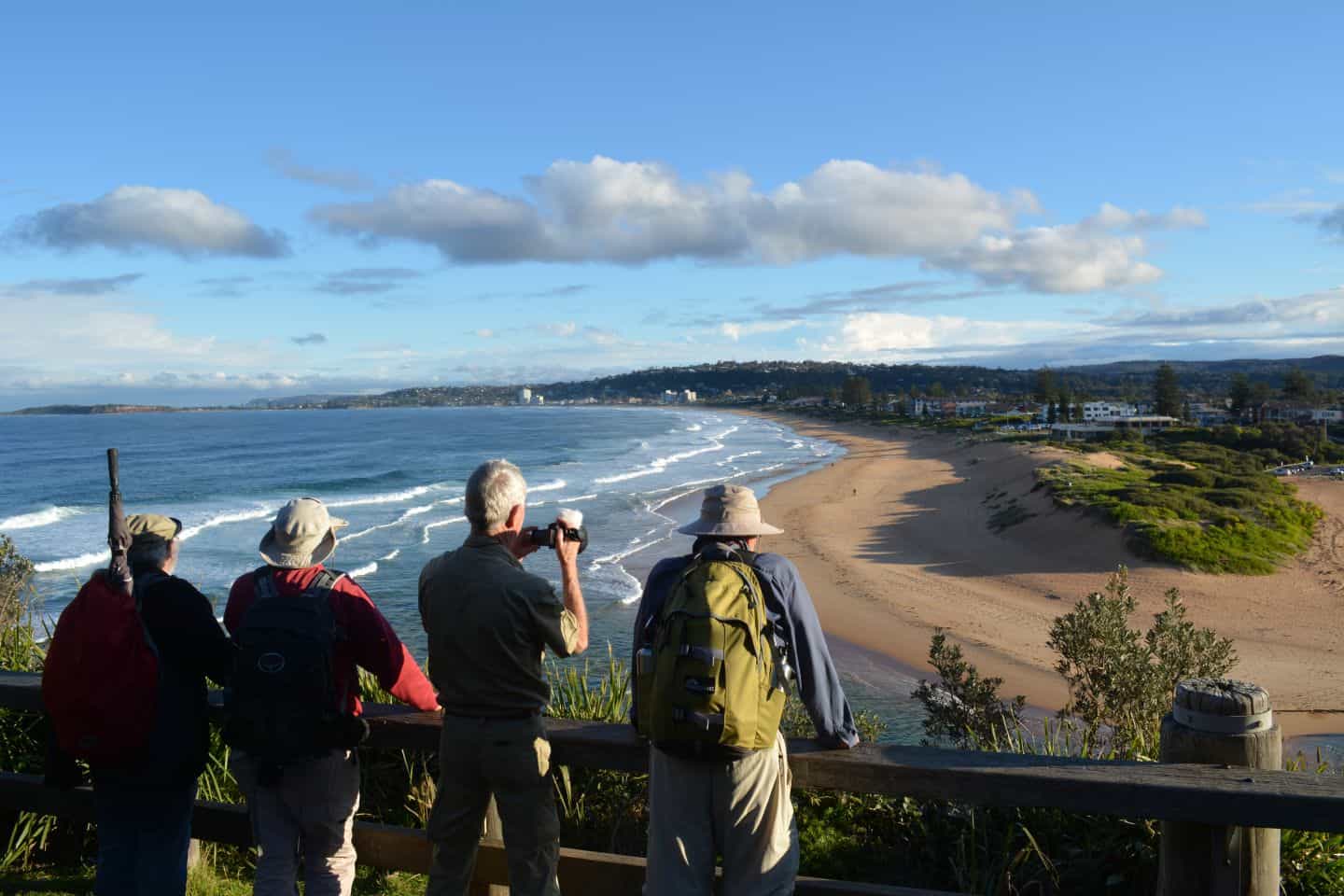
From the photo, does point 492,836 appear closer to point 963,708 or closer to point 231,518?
point 963,708

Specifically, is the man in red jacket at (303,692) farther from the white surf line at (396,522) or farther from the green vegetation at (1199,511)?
the white surf line at (396,522)

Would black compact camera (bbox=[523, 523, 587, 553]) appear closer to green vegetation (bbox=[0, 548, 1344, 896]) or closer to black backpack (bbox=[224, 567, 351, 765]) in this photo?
black backpack (bbox=[224, 567, 351, 765])

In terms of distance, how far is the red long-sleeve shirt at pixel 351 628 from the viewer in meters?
2.79

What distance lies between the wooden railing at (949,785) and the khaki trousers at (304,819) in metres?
0.24

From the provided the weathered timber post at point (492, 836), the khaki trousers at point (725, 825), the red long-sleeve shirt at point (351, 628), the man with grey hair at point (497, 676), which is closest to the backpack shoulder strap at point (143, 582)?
the red long-sleeve shirt at point (351, 628)

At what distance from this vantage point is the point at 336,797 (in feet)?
9.40

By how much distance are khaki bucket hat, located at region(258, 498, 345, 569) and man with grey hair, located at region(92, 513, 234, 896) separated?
23 centimetres

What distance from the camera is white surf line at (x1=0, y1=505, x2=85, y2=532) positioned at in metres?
31.4

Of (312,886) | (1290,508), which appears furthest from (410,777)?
(1290,508)

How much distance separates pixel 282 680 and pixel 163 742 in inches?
19.9

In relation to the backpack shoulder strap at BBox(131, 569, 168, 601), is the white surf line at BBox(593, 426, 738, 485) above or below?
below

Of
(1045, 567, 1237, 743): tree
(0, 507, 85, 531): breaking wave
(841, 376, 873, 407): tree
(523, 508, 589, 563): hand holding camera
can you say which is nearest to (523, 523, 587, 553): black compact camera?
(523, 508, 589, 563): hand holding camera

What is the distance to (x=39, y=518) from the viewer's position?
33.4m

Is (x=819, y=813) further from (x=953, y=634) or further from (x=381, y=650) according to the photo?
(x=953, y=634)
